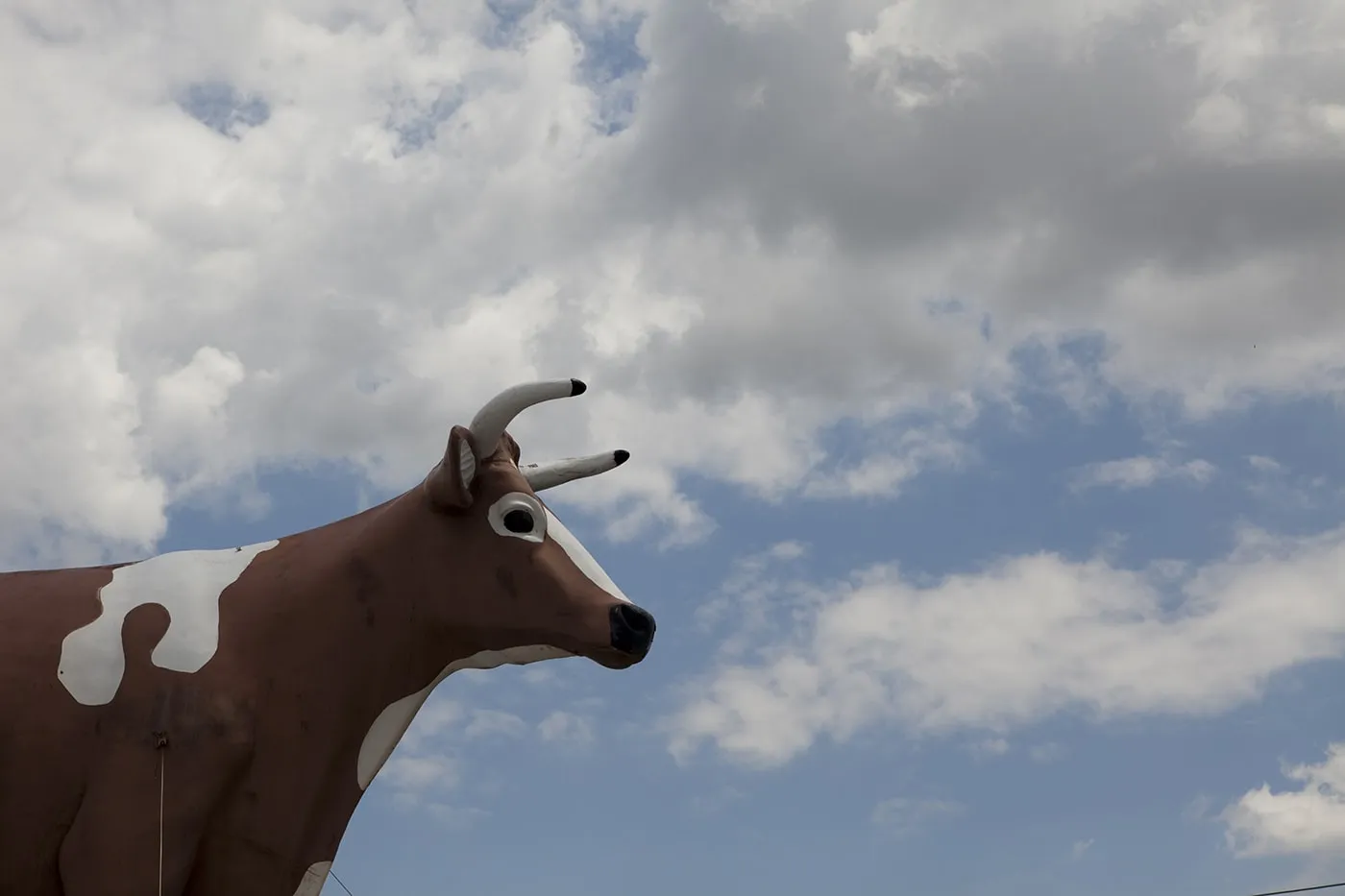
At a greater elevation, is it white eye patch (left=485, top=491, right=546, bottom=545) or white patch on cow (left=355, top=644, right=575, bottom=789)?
white eye patch (left=485, top=491, right=546, bottom=545)

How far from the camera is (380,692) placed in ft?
30.4

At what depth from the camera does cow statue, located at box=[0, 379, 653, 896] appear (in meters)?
8.30

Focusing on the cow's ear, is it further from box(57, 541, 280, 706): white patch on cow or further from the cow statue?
box(57, 541, 280, 706): white patch on cow

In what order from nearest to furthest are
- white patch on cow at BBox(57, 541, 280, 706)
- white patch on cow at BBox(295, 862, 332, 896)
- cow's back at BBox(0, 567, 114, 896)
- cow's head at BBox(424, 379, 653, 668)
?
cow's back at BBox(0, 567, 114, 896) → white patch on cow at BBox(57, 541, 280, 706) → white patch on cow at BBox(295, 862, 332, 896) → cow's head at BBox(424, 379, 653, 668)

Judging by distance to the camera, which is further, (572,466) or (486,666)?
(572,466)

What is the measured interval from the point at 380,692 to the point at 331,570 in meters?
0.83

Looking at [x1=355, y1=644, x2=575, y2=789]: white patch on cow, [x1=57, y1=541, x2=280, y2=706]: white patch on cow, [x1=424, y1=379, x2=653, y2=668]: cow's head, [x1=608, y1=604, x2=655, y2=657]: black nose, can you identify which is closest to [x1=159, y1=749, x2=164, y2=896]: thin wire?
[x1=57, y1=541, x2=280, y2=706]: white patch on cow

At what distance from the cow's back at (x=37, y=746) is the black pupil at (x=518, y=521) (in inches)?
101

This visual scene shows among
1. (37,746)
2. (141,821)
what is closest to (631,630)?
(141,821)

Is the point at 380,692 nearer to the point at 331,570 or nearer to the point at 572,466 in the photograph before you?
the point at 331,570

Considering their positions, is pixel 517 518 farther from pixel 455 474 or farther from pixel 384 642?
pixel 384 642

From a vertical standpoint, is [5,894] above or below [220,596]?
below

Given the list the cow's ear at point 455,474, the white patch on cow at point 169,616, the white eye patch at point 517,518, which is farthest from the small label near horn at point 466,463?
the white patch on cow at point 169,616

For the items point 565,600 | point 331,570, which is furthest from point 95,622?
point 565,600
